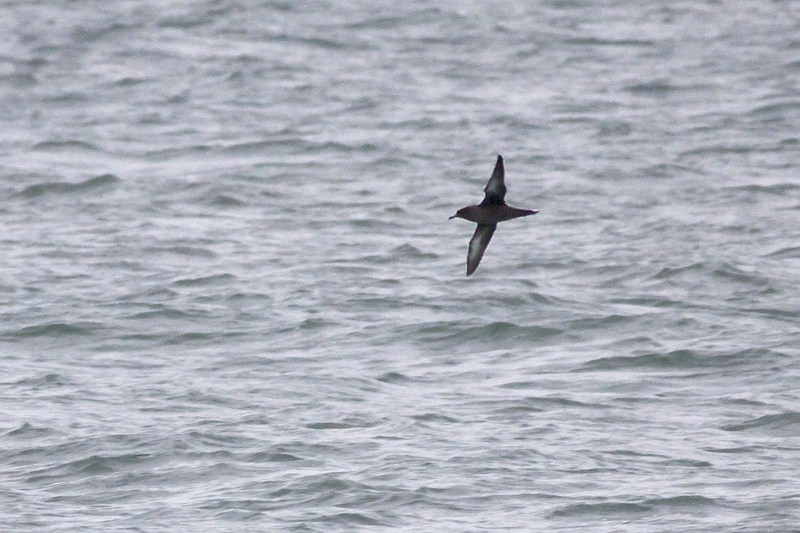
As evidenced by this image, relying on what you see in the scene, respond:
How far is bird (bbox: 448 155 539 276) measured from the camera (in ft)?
35.4

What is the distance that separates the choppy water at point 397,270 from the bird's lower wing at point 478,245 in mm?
1763

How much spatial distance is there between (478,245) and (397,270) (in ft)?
20.6

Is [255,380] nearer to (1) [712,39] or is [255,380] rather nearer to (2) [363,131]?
(2) [363,131]

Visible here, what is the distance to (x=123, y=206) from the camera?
19828 millimetres

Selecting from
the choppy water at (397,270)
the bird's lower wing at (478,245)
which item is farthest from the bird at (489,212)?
the choppy water at (397,270)

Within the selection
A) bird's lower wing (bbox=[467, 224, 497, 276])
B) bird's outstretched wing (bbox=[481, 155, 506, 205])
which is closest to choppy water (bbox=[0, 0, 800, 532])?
bird's lower wing (bbox=[467, 224, 497, 276])

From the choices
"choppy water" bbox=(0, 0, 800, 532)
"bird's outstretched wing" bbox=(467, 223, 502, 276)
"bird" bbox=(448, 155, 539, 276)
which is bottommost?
"choppy water" bbox=(0, 0, 800, 532)

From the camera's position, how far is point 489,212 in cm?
1103

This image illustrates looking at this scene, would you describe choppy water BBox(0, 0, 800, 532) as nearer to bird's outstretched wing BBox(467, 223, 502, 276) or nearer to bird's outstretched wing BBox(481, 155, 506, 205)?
bird's outstretched wing BBox(467, 223, 502, 276)

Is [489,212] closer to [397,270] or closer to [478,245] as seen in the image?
[478,245]

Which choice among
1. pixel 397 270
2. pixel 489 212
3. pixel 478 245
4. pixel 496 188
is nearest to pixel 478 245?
pixel 478 245

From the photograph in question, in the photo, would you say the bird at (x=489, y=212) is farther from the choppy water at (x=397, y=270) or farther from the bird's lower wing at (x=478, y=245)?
the choppy water at (x=397, y=270)

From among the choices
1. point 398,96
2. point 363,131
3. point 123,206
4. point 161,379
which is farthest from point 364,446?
point 398,96

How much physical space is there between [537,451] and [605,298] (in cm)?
433
